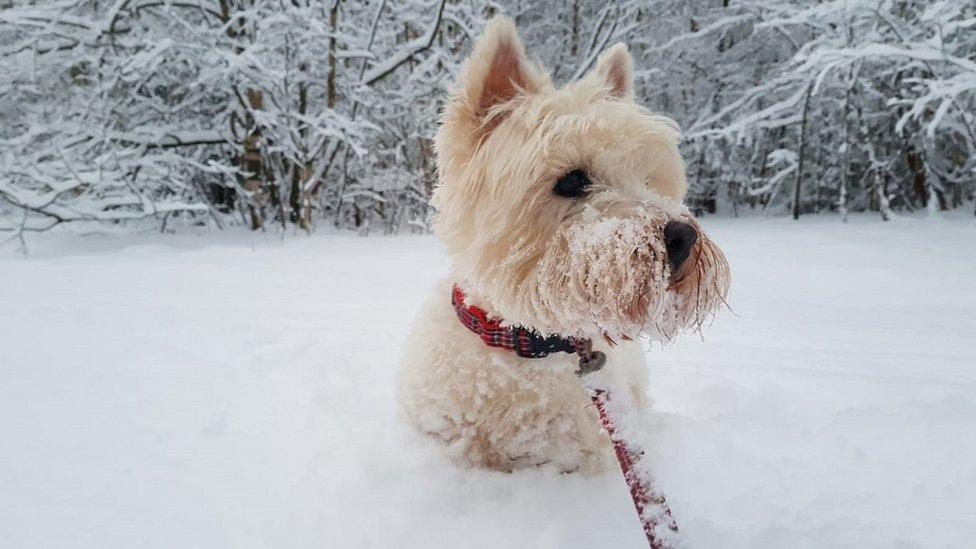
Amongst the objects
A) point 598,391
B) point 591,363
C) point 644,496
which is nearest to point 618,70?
point 591,363

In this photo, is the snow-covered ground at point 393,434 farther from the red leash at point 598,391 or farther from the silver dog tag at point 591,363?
the silver dog tag at point 591,363

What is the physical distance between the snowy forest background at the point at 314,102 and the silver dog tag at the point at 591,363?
7017 millimetres

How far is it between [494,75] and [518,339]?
100 centimetres

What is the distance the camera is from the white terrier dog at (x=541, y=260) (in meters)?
1.47

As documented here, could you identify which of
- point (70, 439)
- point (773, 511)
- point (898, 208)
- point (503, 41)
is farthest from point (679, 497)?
point (898, 208)

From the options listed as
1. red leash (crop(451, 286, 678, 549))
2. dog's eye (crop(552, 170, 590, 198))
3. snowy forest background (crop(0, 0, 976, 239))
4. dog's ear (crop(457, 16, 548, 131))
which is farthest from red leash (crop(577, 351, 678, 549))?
snowy forest background (crop(0, 0, 976, 239))

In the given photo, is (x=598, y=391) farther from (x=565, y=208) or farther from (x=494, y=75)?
(x=494, y=75)

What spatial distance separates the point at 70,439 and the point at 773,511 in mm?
2510

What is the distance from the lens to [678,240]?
1.45 meters

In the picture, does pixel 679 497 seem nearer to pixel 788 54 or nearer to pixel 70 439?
pixel 70 439

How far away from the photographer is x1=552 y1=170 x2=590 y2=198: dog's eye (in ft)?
5.58

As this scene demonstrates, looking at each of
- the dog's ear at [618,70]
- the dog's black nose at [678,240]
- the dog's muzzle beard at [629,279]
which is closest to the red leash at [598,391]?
the dog's muzzle beard at [629,279]

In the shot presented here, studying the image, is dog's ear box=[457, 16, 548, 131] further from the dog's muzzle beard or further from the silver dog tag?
the silver dog tag

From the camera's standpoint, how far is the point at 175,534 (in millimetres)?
1473
